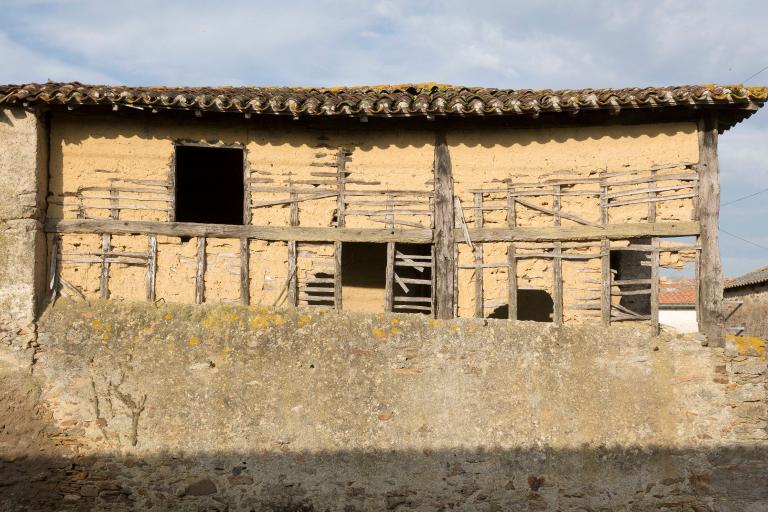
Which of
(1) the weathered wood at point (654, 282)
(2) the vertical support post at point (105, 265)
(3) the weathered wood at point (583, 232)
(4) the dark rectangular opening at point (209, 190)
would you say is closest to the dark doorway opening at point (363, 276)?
(3) the weathered wood at point (583, 232)

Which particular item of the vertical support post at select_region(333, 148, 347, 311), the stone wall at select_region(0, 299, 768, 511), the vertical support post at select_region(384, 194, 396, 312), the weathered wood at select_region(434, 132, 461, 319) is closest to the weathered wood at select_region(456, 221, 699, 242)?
the weathered wood at select_region(434, 132, 461, 319)

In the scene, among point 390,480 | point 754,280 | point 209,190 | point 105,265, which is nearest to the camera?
point 390,480

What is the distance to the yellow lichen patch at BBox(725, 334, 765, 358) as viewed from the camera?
847cm

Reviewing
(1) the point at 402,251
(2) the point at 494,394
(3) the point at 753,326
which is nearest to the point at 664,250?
(2) the point at 494,394

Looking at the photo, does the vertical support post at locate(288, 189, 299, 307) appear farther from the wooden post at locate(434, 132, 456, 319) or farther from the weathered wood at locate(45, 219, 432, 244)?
the wooden post at locate(434, 132, 456, 319)

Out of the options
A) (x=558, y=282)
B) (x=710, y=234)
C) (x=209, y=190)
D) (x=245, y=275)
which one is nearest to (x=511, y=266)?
(x=558, y=282)

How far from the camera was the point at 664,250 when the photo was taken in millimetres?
8844

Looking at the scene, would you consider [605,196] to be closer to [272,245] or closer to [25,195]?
[272,245]

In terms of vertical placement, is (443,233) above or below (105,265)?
above

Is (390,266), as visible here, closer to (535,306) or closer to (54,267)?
(535,306)

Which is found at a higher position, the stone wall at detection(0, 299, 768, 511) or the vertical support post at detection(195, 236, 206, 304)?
the vertical support post at detection(195, 236, 206, 304)

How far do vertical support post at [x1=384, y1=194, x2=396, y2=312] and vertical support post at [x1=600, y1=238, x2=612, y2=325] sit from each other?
8.95 ft

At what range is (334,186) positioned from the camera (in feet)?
30.6

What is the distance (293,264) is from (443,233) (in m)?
2.04
